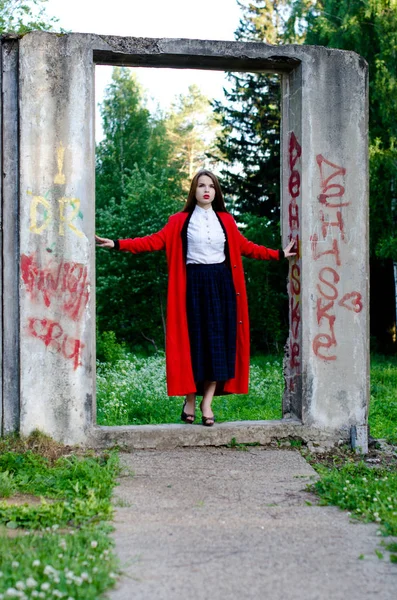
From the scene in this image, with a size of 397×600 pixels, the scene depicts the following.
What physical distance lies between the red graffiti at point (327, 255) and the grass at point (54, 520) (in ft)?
6.61

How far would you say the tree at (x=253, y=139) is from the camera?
24609 millimetres

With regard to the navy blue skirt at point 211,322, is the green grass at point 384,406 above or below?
below

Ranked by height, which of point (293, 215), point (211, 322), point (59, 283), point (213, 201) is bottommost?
point (211, 322)

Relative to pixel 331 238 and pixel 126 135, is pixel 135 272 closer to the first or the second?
pixel 126 135

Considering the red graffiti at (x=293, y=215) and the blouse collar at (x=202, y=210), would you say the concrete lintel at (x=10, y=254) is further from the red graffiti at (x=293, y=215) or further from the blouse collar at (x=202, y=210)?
the red graffiti at (x=293, y=215)

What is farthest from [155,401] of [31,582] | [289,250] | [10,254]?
[31,582]

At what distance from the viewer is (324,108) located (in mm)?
6445

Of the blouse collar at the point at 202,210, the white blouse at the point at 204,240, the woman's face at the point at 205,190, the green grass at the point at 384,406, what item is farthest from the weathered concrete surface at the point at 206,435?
the woman's face at the point at 205,190

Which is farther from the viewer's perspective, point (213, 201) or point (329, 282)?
point (213, 201)

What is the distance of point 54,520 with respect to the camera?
14.4ft

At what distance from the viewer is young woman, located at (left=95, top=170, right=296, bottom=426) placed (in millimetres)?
6438

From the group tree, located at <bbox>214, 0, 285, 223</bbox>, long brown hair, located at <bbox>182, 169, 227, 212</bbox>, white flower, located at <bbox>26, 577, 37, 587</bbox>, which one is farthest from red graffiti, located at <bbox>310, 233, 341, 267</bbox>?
tree, located at <bbox>214, 0, 285, 223</bbox>

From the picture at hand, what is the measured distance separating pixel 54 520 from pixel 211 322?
2.53 m

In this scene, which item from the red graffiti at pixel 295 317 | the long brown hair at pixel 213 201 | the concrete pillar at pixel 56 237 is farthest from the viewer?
the long brown hair at pixel 213 201
